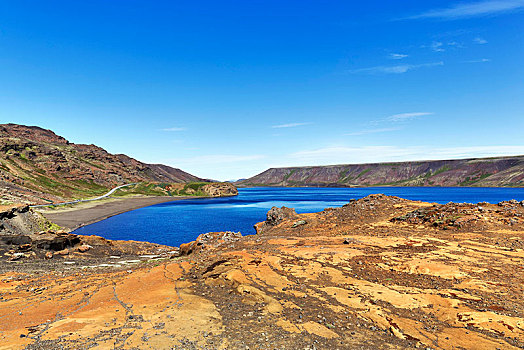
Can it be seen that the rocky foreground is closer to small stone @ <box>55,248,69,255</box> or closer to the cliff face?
small stone @ <box>55,248,69,255</box>

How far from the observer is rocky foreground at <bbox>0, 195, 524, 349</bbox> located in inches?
419

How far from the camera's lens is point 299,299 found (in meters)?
14.1

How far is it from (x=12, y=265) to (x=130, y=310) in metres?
22.9

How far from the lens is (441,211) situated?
31.5 meters

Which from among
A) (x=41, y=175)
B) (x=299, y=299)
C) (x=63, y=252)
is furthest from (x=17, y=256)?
(x=41, y=175)

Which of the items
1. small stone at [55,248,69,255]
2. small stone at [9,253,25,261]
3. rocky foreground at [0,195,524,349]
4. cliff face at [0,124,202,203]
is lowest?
small stone at [55,248,69,255]

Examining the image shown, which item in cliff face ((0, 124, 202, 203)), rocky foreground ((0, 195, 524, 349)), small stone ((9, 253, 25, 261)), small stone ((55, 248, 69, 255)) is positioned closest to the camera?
rocky foreground ((0, 195, 524, 349))

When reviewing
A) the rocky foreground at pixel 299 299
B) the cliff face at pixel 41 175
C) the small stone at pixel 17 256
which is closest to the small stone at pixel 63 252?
the small stone at pixel 17 256

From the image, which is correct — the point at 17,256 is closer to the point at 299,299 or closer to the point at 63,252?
the point at 63,252

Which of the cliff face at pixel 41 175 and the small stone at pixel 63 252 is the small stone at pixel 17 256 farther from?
the cliff face at pixel 41 175

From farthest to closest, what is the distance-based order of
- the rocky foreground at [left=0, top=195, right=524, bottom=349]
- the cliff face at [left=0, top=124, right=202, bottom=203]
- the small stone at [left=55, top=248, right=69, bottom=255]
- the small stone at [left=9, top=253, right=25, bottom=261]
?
the cliff face at [left=0, top=124, right=202, bottom=203], the small stone at [left=55, top=248, right=69, bottom=255], the small stone at [left=9, top=253, right=25, bottom=261], the rocky foreground at [left=0, top=195, right=524, bottom=349]

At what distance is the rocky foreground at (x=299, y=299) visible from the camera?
10.6 m

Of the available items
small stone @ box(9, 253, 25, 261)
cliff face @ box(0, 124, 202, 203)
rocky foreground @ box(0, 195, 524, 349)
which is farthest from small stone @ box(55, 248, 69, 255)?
cliff face @ box(0, 124, 202, 203)

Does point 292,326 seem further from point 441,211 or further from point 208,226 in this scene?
point 208,226
